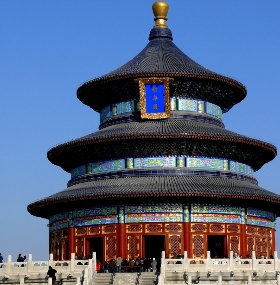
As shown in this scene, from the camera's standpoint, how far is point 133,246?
5094 centimetres

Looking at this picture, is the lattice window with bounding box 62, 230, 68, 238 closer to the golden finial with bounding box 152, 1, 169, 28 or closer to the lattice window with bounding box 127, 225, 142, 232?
the lattice window with bounding box 127, 225, 142, 232

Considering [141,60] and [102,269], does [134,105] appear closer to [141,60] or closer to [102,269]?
[141,60]

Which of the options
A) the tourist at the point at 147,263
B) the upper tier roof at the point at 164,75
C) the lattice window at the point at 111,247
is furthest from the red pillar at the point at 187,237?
the upper tier roof at the point at 164,75

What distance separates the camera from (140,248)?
5075 cm

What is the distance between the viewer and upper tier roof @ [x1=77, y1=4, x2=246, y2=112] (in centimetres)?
5566

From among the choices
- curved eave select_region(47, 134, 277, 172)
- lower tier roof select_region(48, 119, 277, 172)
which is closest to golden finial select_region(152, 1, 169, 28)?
lower tier roof select_region(48, 119, 277, 172)

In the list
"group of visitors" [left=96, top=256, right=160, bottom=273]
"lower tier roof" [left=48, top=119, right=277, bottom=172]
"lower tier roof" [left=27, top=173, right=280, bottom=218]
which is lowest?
"group of visitors" [left=96, top=256, right=160, bottom=273]

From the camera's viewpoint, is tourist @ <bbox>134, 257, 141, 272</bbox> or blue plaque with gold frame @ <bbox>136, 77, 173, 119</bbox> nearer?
tourist @ <bbox>134, 257, 141, 272</bbox>

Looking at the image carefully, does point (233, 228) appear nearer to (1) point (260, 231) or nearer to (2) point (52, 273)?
(1) point (260, 231)

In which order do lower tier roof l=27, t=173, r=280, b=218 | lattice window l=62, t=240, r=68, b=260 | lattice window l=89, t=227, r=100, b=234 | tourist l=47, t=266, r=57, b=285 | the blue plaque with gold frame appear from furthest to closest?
the blue plaque with gold frame
lattice window l=62, t=240, r=68, b=260
lattice window l=89, t=227, r=100, b=234
lower tier roof l=27, t=173, r=280, b=218
tourist l=47, t=266, r=57, b=285

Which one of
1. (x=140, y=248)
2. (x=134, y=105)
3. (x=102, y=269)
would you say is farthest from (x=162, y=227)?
(x=134, y=105)

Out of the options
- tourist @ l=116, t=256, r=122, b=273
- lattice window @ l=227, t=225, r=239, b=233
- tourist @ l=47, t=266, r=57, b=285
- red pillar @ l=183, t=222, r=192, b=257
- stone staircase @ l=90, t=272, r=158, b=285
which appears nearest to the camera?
tourist @ l=47, t=266, r=57, b=285

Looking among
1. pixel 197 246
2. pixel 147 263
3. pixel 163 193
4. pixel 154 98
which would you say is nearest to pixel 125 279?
pixel 147 263

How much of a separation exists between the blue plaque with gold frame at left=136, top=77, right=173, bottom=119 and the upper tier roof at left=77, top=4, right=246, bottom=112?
0.42 metres
